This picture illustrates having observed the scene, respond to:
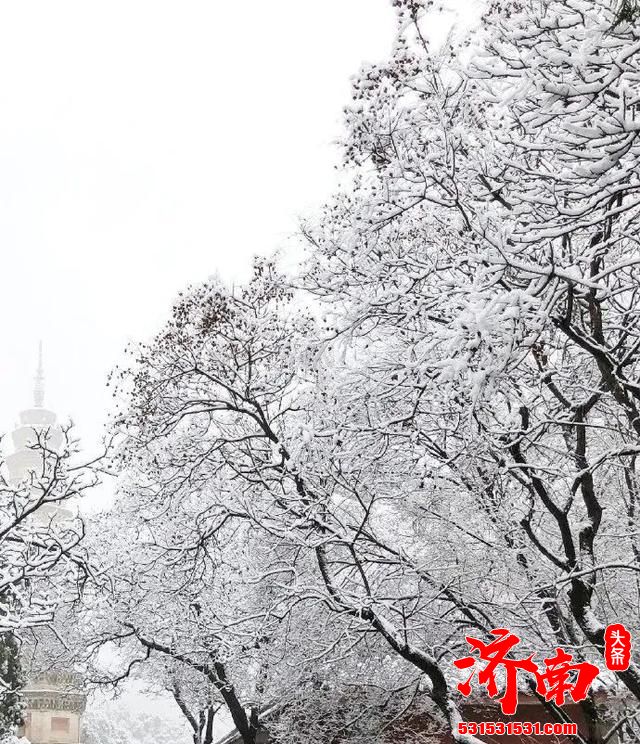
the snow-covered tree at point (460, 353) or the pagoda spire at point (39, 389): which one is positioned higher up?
the pagoda spire at point (39, 389)

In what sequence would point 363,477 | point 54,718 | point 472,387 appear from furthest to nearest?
point 54,718, point 363,477, point 472,387

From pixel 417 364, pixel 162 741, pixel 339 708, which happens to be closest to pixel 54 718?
pixel 162 741

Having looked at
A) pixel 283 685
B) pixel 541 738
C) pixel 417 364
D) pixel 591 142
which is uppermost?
pixel 591 142

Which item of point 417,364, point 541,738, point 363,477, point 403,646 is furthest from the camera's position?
point 541,738

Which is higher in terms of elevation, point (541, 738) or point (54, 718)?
point (54, 718)

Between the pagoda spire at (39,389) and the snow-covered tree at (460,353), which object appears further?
the pagoda spire at (39,389)

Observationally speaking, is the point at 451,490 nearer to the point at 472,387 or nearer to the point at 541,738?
the point at 472,387

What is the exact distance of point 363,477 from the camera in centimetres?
1023

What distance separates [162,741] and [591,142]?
67.5 metres

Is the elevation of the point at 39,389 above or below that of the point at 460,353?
above

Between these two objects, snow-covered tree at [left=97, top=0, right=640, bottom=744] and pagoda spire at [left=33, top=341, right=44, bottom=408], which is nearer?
snow-covered tree at [left=97, top=0, right=640, bottom=744]

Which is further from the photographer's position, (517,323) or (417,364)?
(417,364)

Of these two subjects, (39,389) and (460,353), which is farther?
(39,389)

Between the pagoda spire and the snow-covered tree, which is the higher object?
the pagoda spire
